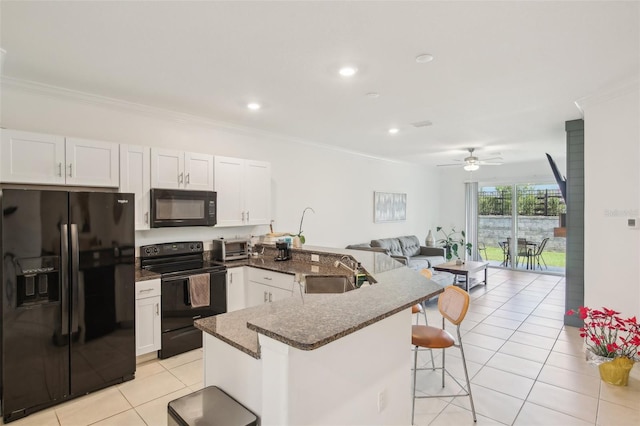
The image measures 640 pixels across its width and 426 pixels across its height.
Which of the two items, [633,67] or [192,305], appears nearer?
[633,67]

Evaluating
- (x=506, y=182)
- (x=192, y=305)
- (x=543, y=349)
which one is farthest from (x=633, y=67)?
(x=506, y=182)

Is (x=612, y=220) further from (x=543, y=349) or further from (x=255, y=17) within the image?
(x=255, y=17)

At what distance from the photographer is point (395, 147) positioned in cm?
616

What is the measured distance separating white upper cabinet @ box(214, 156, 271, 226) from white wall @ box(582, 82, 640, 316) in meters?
3.72

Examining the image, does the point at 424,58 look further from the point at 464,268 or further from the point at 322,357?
the point at 464,268

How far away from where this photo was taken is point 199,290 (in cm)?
359

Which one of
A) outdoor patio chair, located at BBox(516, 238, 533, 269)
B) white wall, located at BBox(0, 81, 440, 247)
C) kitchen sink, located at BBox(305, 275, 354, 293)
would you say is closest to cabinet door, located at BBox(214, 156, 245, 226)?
white wall, located at BBox(0, 81, 440, 247)

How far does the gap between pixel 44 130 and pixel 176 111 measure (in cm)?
125

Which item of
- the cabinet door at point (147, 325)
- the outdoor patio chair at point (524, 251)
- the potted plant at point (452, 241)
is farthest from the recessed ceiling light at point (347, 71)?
the outdoor patio chair at point (524, 251)

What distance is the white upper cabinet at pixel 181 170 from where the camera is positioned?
3547 mm

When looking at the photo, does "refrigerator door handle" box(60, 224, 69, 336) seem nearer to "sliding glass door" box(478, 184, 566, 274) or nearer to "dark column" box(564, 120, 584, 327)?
"dark column" box(564, 120, 584, 327)

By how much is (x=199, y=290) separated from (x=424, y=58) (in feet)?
10.1

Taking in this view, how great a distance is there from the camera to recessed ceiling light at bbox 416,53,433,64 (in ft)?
8.03

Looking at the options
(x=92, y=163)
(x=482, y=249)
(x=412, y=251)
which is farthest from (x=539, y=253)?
(x=92, y=163)
